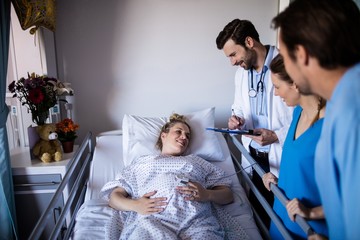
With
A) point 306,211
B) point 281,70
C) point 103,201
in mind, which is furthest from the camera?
point 103,201

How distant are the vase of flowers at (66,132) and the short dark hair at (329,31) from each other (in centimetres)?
190

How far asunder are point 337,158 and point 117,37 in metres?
2.18

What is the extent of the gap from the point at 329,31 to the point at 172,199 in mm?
1124

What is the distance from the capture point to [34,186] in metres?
2.10

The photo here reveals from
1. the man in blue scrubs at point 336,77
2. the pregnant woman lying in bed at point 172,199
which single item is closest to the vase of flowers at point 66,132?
the pregnant woman lying in bed at point 172,199

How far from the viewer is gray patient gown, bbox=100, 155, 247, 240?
4.79 ft

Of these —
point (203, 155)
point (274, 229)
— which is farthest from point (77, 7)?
point (274, 229)

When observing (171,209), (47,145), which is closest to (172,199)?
(171,209)

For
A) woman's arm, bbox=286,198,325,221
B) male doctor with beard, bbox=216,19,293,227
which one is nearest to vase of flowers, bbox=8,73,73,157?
male doctor with beard, bbox=216,19,293,227

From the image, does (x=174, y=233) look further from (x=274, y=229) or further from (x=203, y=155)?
(x=203, y=155)

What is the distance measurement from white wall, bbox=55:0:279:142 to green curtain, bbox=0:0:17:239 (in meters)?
0.67

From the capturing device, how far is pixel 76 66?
102 inches

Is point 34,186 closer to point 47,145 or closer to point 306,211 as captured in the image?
point 47,145

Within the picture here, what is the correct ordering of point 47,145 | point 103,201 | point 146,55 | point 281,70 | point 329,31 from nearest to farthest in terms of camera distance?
point 329,31 < point 281,70 < point 103,201 < point 47,145 < point 146,55
